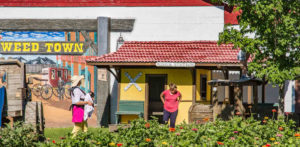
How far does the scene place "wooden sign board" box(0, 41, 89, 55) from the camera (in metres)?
20.0

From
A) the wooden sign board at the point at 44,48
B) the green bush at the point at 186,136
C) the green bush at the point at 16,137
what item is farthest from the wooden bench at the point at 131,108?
the green bush at the point at 16,137

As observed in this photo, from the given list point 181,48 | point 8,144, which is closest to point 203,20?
point 181,48

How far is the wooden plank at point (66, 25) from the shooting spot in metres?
20.1

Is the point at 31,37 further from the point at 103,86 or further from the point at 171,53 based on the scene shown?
the point at 171,53

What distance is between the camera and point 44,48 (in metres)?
20.0

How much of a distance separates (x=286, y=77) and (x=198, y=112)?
157 inches

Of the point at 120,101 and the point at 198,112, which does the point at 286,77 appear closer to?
the point at 198,112

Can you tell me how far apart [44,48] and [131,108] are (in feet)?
13.7

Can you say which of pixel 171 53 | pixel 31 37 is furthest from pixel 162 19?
pixel 31 37

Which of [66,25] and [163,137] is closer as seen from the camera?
[163,137]

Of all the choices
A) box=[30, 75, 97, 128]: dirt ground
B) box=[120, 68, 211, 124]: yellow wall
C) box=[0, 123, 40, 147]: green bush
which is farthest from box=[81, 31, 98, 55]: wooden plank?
box=[0, 123, 40, 147]: green bush

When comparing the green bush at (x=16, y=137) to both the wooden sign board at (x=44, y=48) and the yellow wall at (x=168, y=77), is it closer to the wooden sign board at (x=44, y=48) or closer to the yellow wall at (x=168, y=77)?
the yellow wall at (x=168, y=77)

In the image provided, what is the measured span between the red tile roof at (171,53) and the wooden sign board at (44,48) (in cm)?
184

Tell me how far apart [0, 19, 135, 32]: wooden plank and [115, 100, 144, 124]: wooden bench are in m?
3.04
